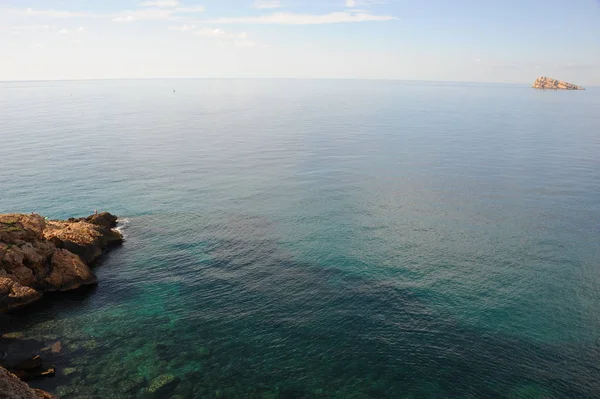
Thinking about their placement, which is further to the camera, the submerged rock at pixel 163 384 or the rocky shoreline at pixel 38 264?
the rocky shoreline at pixel 38 264

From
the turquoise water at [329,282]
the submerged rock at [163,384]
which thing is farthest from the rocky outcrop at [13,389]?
the submerged rock at [163,384]

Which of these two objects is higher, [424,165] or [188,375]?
[424,165]

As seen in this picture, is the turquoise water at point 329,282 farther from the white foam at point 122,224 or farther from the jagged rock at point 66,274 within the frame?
the jagged rock at point 66,274

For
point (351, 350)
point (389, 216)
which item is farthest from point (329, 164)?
point (351, 350)

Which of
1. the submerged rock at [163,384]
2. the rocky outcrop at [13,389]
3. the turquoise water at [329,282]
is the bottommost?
the submerged rock at [163,384]

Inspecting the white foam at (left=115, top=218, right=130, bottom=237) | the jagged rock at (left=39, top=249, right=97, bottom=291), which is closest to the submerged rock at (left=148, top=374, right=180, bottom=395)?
the jagged rock at (left=39, top=249, right=97, bottom=291)

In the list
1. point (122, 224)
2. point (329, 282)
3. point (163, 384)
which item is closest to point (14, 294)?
point (163, 384)

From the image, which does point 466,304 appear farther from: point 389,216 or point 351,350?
point 389,216

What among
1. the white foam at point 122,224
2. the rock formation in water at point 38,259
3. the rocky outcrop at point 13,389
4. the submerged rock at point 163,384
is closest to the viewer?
the rocky outcrop at point 13,389
